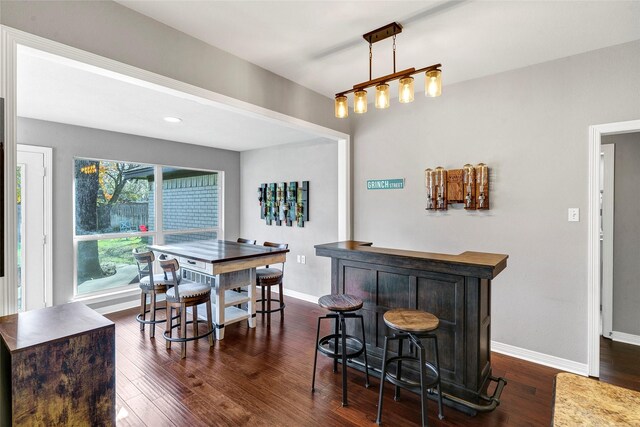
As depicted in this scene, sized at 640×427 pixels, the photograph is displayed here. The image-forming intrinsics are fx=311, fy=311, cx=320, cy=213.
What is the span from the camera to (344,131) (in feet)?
12.9

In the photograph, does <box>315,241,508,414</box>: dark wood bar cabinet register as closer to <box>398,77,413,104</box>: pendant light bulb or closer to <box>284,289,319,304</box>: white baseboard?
<box>398,77,413,104</box>: pendant light bulb

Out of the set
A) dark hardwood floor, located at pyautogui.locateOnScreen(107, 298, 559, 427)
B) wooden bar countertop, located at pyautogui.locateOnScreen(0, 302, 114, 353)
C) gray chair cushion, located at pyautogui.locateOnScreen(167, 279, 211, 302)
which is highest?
wooden bar countertop, located at pyautogui.locateOnScreen(0, 302, 114, 353)

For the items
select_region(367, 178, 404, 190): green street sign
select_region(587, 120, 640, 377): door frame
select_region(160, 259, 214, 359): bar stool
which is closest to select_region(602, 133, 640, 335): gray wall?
select_region(587, 120, 640, 377): door frame

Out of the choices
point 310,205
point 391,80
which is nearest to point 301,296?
point 310,205

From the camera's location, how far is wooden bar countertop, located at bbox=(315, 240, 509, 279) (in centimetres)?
198

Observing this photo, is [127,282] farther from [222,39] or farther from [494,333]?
[494,333]

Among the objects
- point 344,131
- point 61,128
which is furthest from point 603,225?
point 61,128

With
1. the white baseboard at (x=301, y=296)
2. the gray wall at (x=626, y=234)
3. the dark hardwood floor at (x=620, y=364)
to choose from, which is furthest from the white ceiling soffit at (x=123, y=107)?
the dark hardwood floor at (x=620, y=364)

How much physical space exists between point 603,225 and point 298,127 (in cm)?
340

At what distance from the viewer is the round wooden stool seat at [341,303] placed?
7.38 feet

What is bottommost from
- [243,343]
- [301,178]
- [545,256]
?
[243,343]

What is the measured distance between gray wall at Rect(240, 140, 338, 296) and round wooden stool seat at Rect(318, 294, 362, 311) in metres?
2.05

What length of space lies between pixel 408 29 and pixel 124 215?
4396mm

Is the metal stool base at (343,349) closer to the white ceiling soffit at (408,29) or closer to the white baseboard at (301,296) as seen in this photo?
the white baseboard at (301,296)
